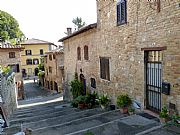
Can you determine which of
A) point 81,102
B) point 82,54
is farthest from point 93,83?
point 82,54

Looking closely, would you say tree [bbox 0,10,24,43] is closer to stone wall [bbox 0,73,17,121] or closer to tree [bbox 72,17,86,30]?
tree [bbox 72,17,86,30]

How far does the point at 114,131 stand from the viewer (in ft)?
21.4

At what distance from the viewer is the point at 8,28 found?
44.3 meters

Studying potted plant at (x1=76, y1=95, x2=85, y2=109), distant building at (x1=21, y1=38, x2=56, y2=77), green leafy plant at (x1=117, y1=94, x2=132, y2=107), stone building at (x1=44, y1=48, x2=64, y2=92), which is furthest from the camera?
distant building at (x1=21, y1=38, x2=56, y2=77)

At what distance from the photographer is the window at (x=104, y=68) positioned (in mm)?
10986

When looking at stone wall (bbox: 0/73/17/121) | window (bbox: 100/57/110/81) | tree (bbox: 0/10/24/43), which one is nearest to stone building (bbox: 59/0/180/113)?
window (bbox: 100/57/110/81)

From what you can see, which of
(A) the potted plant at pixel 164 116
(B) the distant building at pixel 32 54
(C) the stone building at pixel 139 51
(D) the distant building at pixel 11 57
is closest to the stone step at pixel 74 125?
(C) the stone building at pixel 139 51

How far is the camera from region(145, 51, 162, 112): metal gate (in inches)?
290

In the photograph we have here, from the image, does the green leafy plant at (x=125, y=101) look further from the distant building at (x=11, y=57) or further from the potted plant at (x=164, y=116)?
the distant building at (x=11, y=57)

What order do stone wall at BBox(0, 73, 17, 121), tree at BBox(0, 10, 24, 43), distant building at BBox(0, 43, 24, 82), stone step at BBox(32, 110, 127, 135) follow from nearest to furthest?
stone step at BBox(32, 110, 127, 135) < stone wall at BBox(0, 73, 17, 121) < distant building at BBox(0, 43, 24, 82) < tree at BBox(0, 10, 24, 43)

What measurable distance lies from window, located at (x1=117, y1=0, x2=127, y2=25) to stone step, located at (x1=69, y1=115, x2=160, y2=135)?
435 cm

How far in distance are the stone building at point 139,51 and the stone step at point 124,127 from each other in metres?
0.90

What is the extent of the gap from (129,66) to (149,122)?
272 cm

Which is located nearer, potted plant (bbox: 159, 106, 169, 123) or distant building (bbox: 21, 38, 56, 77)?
potted plant (bbox: 159, 106, 169, 123)
